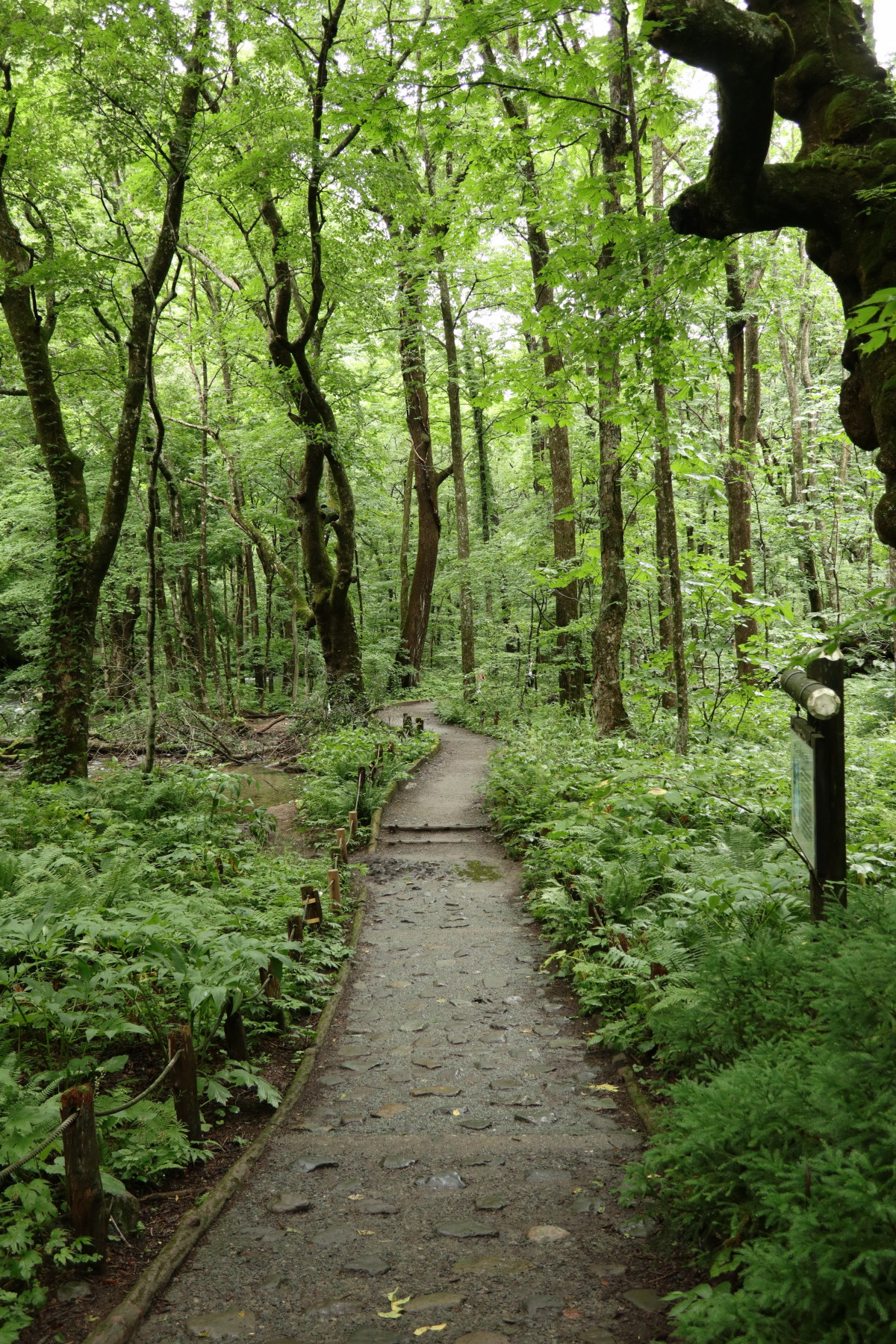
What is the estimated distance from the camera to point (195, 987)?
4.35 meters

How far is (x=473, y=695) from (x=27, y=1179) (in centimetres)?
2144

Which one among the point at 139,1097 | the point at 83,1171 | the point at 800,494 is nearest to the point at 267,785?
the point at 139,1097

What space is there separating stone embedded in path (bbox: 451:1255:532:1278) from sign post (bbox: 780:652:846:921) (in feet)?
7.39

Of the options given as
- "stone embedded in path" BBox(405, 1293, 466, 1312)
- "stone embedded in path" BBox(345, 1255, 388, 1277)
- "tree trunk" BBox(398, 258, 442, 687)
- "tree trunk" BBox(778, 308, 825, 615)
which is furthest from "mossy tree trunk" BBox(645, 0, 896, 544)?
"tree trunk" BBox(398, 258, 442, 687)

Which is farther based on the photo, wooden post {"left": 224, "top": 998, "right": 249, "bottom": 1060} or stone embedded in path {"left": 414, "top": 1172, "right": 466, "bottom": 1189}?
wooden post {"left": 224, "top": 998, "right": 249, "bottom": 1060}

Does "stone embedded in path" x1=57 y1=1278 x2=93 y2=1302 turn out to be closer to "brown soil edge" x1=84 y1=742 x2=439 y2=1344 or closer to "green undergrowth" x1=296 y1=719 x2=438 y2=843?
"brown soil edge" x1=84 y1=742 x2=439 y2=1344

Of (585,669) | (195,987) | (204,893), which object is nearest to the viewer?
(195,987)

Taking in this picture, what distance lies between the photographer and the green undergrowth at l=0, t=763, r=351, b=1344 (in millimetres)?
3328

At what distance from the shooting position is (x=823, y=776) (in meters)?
3.92

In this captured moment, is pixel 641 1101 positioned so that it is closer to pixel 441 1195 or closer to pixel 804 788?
pixel 441 1195

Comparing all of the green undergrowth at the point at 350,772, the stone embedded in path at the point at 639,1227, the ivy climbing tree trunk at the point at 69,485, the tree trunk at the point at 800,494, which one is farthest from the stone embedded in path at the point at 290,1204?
the tree trunk at the point at 800,494

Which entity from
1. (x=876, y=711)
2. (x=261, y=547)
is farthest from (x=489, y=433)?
(x=876, y=711)

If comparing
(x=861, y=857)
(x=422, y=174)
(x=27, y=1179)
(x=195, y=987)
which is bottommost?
(x=27, y=1179)

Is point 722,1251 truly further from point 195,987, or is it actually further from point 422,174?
point 422,174
